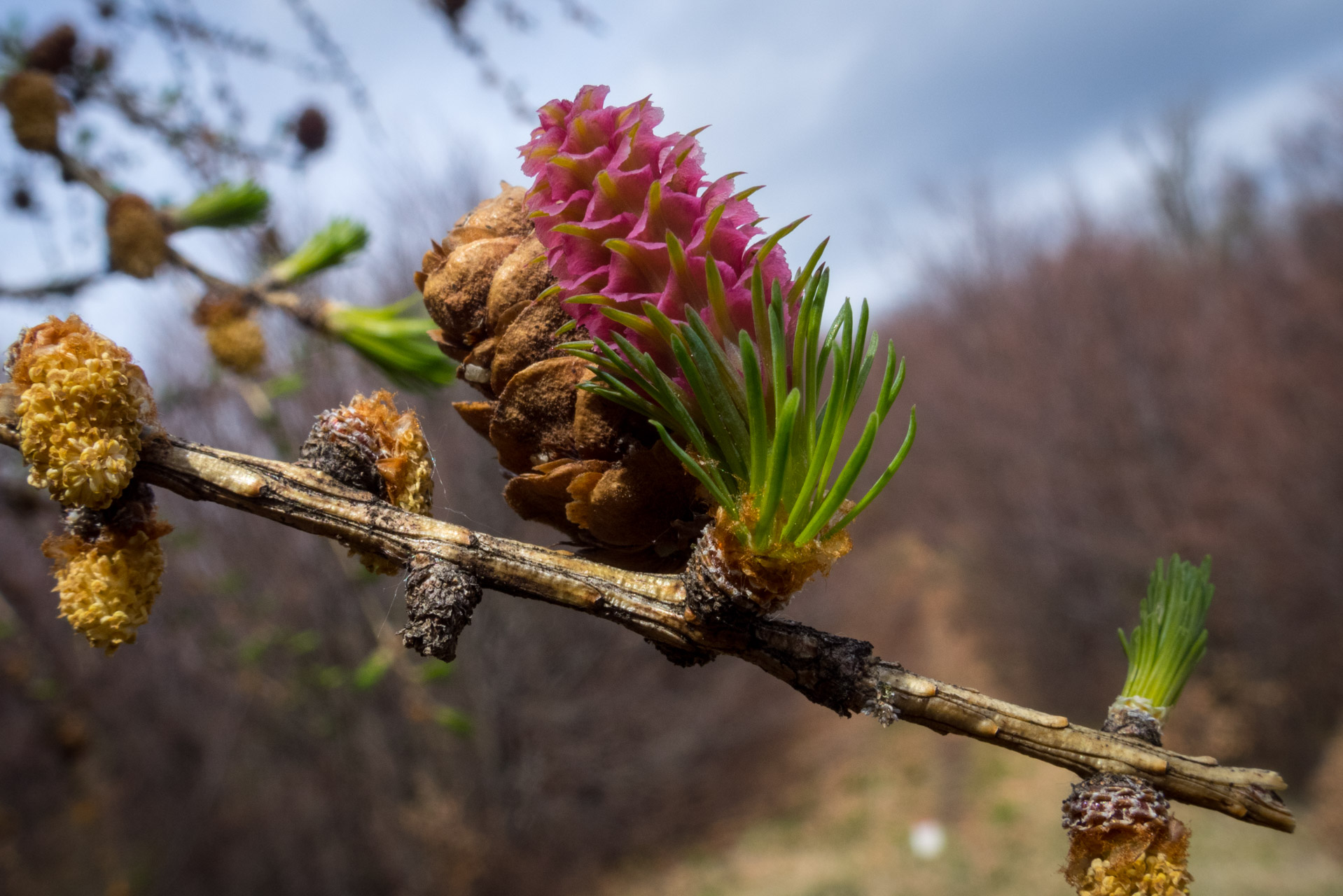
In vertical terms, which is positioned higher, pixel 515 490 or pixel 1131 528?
pixel 1131 528

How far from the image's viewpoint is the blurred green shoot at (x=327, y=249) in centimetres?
86

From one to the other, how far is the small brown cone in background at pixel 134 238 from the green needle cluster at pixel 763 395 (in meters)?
0.71

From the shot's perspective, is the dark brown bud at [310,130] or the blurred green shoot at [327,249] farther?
the dark brown bud at [310,130]

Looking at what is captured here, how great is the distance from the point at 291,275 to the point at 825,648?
2.43ft

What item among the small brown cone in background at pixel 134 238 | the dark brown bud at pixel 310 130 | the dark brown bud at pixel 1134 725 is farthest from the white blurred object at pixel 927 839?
the small brown cone in background at pixel 134 238

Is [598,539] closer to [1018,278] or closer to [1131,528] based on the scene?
[1131,528]

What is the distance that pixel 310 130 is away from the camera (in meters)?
1.41

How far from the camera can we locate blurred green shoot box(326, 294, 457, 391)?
0.73 metres

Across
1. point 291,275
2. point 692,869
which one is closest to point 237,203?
point 291,275

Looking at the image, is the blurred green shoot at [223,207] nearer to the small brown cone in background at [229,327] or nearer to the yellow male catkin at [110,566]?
the small brown cone in background at [229,327]

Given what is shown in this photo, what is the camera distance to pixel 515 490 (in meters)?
0.45

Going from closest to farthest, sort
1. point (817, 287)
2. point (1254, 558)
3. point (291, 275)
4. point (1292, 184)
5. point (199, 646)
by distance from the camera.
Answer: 1. point (817, 287)
2. point (291, 275)
3. point (199, 646)
4. point (1254, 558)
5. point (1292, 184)

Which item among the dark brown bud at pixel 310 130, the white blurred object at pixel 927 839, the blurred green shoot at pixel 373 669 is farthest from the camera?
the white blurred object at pixel 927 839

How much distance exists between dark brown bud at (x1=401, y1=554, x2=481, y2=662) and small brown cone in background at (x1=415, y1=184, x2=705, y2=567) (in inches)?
2.1
